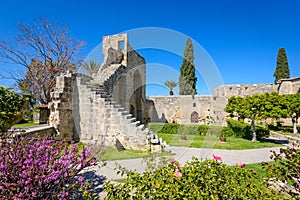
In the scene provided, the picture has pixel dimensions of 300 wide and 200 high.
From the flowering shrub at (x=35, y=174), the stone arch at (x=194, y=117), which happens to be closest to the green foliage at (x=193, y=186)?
the flowering shrub at (x=35, y=174)

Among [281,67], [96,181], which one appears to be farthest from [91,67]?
[281,67]

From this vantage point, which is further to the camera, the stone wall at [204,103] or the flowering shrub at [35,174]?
the stone wall at [204,103]

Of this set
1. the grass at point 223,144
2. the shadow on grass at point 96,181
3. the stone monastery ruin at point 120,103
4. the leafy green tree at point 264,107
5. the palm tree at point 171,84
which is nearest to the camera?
the shadow on grass at point 96,181

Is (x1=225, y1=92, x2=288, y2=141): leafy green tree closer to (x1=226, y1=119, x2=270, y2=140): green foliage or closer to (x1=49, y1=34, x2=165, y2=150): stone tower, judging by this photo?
(x1=226, y1=119, x2=270, y2=140): green foliage

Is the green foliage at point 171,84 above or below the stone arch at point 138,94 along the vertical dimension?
above

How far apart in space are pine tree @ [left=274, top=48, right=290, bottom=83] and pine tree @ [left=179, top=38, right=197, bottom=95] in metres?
12.8

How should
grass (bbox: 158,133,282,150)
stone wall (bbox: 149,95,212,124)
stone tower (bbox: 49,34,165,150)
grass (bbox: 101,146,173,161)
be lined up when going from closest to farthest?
grass (bbox: 101,146,173,161)
stone tower (bbox: 49,34,165,150)
grass (bbox: 158,133,282,150)
stone wall (bbox: 149,95,212,124)

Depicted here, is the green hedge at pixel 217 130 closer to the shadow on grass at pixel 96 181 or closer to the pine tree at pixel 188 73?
the shadow on grass at pixel 96 181

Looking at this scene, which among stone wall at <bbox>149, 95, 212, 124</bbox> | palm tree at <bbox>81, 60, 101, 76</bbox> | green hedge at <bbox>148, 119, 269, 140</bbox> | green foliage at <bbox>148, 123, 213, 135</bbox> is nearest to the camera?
green hedge at <bbox>148, 119, 269, 140</bbox>

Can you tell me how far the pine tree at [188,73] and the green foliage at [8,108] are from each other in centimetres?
2220

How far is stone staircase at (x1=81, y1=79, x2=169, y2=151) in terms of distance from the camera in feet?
22.6

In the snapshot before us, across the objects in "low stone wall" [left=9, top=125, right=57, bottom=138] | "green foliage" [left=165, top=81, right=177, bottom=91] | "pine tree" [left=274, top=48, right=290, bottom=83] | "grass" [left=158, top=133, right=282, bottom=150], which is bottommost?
"grass" [left=158, top=133, right=282, bottom=150]

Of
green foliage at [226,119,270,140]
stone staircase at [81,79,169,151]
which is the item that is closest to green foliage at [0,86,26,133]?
stone staircase at [81,79,169,151]

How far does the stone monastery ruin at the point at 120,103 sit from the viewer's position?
7332 millimetres
